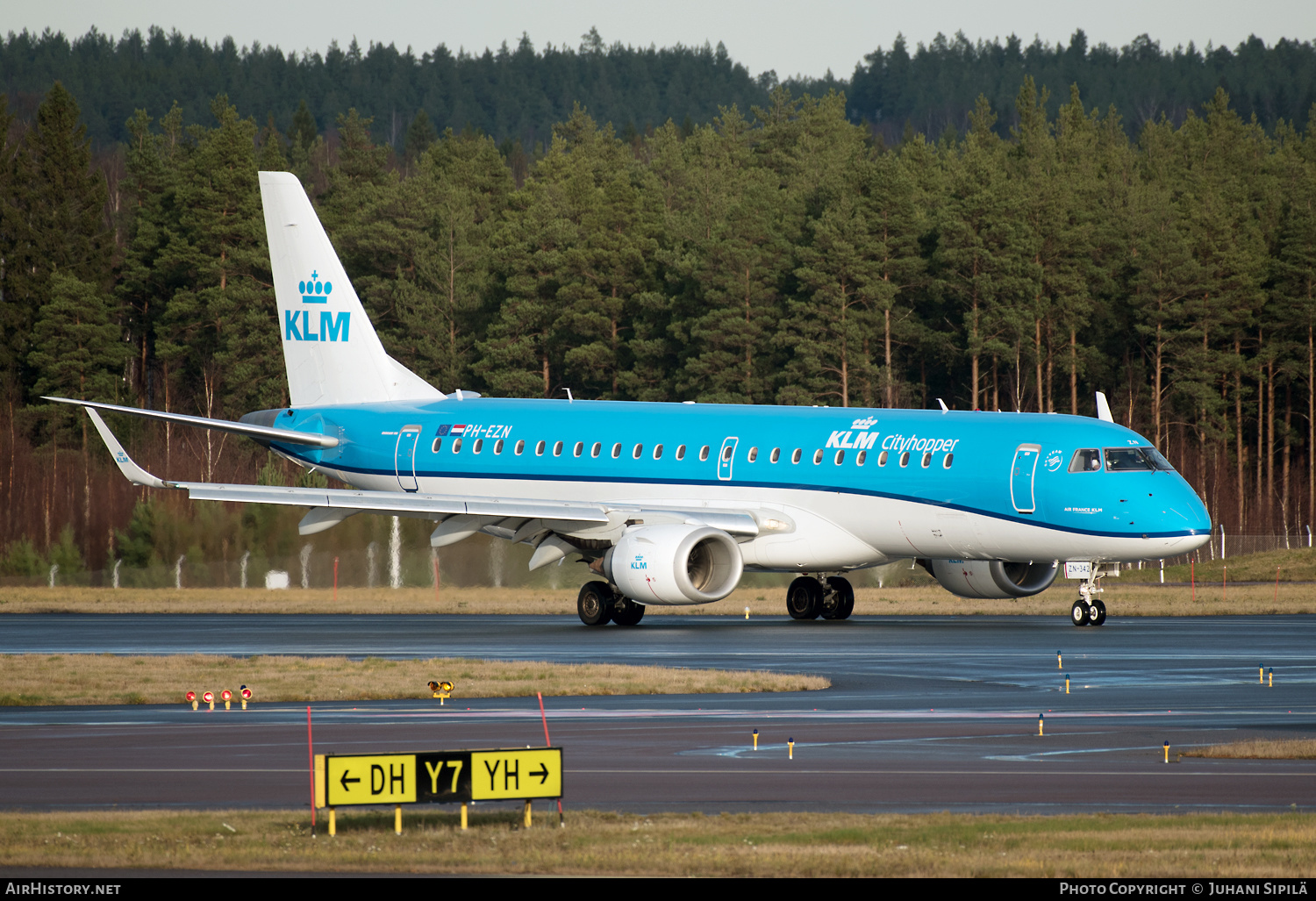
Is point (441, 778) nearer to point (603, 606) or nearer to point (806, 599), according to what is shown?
point (603, 606)

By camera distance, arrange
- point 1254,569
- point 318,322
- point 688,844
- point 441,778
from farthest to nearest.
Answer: point 1254,569
point 318,322
point 441,778
point 688,844

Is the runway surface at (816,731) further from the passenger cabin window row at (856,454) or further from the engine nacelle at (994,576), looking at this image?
the engine nacelle at (994,576)

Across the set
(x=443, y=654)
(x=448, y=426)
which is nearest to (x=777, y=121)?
(x=448, y=426)

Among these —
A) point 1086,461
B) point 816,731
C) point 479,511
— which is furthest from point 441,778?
point 479,511

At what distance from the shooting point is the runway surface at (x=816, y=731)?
46.6ft

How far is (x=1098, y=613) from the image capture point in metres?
33.2

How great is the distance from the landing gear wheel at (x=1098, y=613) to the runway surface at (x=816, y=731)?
1.54 meters

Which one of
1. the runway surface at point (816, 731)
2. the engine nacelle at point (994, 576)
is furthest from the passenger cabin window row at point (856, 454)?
the runway surface at point (816, 731)

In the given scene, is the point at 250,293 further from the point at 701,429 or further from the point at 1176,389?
the point at 701,429

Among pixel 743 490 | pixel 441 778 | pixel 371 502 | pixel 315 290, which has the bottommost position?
pixel 441 778

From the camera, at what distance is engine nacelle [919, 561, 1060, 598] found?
117 feet

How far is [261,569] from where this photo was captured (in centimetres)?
5206

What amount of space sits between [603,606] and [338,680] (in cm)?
1267

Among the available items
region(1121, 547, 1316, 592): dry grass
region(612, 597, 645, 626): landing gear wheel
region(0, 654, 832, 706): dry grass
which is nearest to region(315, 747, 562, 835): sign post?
region(0, 654, 832, 706): dry grass
